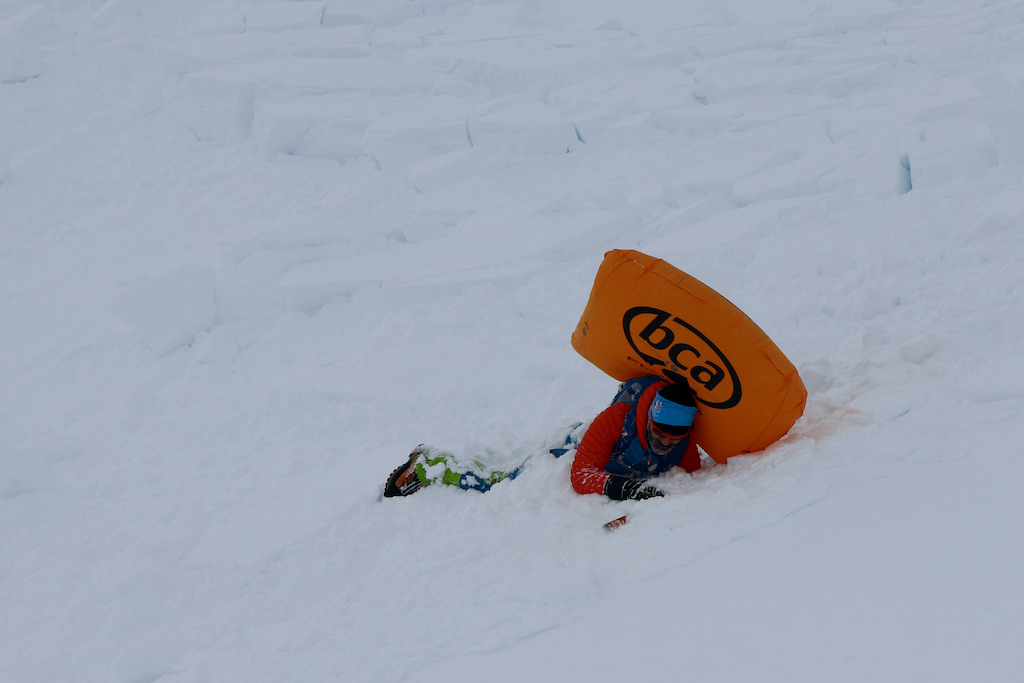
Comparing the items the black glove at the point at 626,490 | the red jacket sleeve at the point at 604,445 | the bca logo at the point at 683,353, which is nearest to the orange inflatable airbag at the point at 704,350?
the bca logo at the point at 683,353

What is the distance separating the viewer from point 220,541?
354 centimetres

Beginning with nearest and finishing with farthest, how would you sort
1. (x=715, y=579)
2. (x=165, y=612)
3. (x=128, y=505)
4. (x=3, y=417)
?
(x=715, y=579), (x=165, y=612), (x=128, y=505), (x=3, y=417)

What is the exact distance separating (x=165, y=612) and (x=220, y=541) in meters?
0.48

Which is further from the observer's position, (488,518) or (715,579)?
(488,518)

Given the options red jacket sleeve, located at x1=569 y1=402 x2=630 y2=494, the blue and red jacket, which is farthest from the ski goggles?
red jacket sleeve, located at x1=569 y1=402 x2=630 y2=494

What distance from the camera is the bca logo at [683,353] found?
2.51 meters

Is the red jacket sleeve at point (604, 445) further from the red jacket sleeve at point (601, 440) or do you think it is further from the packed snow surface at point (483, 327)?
the packed snow surface at point (483, 327)

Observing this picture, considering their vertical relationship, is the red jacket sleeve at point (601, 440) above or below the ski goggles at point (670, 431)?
below

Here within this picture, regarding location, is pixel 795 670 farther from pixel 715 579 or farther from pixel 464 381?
pixel 464 381

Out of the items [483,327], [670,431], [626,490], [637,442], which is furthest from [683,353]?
[483,327]

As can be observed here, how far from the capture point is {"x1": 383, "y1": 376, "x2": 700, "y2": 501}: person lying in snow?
256 cm

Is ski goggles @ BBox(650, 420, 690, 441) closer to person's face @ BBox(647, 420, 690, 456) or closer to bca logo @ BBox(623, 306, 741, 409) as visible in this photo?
person's face @ BBox(647, 420, 690, 456)

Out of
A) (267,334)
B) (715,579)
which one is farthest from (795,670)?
(267,334)

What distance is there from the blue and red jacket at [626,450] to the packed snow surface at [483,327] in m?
0.10
